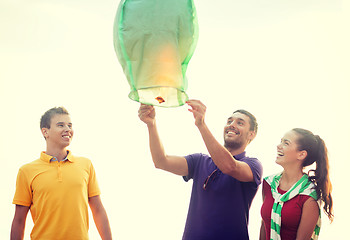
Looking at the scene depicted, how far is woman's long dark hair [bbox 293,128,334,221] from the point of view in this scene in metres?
3.08

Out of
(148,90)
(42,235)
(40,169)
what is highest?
(148,90)

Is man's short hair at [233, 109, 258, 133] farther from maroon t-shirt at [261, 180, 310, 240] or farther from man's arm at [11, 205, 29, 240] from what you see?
man's arm at [11, 205, 29, 240]

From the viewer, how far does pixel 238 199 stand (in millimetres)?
3035

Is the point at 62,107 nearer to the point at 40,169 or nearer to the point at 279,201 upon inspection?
the point at 40,169

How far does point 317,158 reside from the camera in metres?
3.23

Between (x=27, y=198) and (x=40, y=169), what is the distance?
0.25 metres

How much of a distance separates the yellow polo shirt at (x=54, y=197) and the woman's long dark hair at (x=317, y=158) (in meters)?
1.84

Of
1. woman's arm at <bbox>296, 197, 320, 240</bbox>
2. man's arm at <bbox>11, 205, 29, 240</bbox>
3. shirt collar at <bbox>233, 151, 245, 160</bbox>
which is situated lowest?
man's arm at <bbox>11, 205, 29, 240</bbox>

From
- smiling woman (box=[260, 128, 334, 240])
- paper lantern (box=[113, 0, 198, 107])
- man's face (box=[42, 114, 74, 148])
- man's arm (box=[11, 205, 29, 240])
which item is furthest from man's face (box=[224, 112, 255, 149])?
man's arm (box=[11, 205, 29, 240])

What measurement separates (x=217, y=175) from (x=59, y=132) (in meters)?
1.38

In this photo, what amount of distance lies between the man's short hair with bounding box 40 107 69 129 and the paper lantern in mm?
1199

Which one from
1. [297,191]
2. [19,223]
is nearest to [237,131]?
[297,191]

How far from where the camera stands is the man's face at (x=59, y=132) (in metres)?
3.37

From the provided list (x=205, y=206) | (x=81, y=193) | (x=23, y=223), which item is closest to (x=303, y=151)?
(x=205, y=206)
